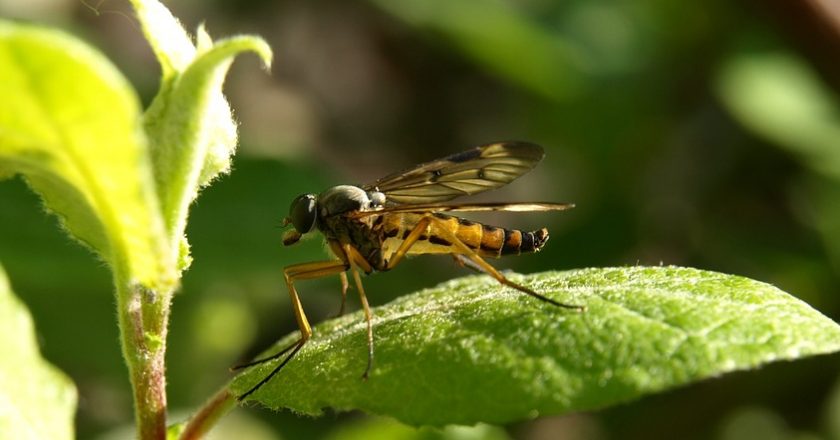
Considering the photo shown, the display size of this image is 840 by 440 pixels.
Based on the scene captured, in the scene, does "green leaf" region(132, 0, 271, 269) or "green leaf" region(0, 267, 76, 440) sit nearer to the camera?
"green leaf" region(132, 0, 271, 269)

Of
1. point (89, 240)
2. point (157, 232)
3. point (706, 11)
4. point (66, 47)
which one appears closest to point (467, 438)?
point (89, 240)

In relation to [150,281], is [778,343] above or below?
below

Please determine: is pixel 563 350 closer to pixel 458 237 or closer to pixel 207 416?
pixel 207 416

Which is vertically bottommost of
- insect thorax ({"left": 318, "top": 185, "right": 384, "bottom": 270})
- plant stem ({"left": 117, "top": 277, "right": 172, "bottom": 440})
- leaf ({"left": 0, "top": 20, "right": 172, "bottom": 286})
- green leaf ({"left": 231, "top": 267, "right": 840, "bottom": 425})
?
green leaf ({"left": 231, "top": 267, "right": 840, "bottom": 425})

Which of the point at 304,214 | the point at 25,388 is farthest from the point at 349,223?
the point at 25,388

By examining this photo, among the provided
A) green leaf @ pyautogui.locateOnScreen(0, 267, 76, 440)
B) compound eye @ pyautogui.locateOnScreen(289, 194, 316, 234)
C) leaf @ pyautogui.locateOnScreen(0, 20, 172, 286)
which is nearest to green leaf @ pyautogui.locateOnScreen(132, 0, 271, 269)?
leaf @ pyautogui.locateOnScreen(0, 20, 172, 286)

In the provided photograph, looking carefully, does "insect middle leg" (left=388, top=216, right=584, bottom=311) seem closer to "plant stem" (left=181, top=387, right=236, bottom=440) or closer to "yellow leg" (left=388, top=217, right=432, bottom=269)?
"yellow leg" (left=388, top=217, right=432, bottom=269)

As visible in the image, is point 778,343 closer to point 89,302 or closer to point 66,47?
point 66,47
